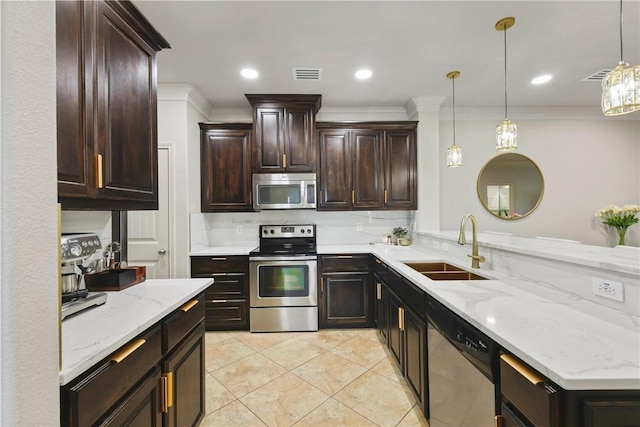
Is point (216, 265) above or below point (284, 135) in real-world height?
below

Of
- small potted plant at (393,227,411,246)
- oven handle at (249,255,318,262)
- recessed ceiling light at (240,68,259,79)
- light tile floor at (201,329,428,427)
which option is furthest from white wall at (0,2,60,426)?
small potted plant at (393,227,411,246)

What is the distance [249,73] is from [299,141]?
916 mm

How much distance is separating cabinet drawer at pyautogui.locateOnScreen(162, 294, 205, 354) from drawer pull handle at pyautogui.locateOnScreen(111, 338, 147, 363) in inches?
6.9

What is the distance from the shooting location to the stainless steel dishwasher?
106 cm

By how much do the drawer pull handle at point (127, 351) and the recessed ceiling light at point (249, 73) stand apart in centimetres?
251

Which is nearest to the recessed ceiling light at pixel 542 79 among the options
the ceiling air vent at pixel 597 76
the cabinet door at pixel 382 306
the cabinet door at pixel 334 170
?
the ceiling air vent at pixel 597 76

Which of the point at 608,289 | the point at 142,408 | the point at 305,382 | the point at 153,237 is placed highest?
the point at 153,237

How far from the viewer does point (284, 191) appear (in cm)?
330

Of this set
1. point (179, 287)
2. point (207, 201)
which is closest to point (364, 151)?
point (207, 201)

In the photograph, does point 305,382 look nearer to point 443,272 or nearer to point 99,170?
point 443,272

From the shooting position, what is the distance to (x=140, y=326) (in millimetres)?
1059

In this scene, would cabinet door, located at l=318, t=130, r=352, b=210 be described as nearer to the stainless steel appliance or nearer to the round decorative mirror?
the stainless steel appliance

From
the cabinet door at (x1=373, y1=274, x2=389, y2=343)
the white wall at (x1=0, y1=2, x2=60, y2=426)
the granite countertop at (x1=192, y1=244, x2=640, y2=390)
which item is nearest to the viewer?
the white wall at (x1=0, y1=2, x2=60, y2=426)

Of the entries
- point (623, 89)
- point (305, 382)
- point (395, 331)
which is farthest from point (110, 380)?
point (623, 89)
